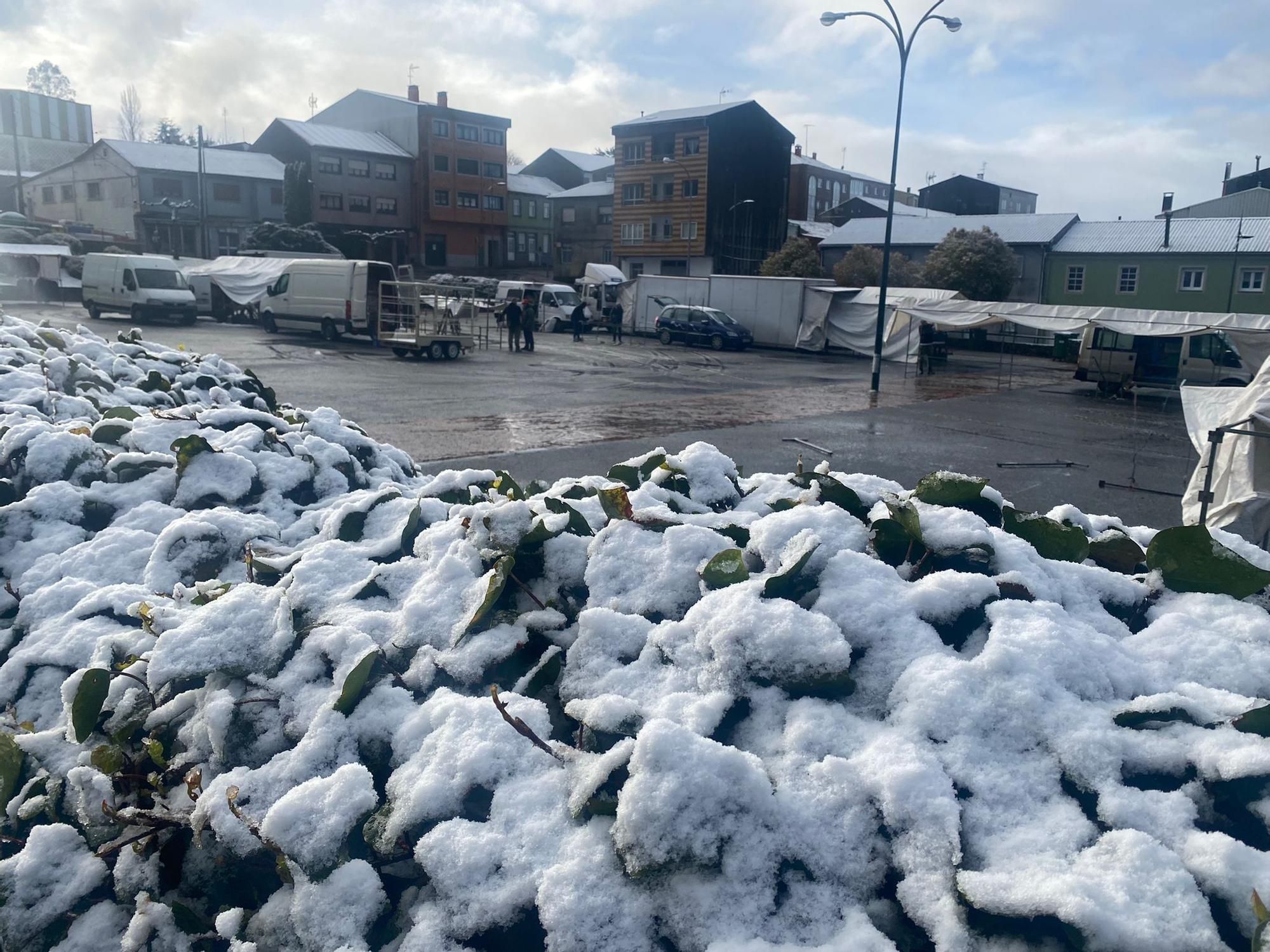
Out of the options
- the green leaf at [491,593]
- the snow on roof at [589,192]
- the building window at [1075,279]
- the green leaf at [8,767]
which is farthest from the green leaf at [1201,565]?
the snow on roof at [589,192]

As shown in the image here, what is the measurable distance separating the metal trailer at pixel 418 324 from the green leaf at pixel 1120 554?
24.9m

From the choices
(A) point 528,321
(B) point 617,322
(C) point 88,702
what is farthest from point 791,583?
(B) point 617,322

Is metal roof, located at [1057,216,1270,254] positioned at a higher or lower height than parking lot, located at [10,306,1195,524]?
higher

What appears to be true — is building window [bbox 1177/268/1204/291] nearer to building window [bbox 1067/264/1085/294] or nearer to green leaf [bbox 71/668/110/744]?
building window [bbox 1067/264/1085/294]

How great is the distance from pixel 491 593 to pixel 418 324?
1004 inches

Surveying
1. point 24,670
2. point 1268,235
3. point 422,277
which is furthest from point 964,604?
point 422,277

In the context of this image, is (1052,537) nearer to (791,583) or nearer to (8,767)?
(791,583)

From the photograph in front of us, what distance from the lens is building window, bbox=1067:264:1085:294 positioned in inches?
1873

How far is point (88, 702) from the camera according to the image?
6.61 feet

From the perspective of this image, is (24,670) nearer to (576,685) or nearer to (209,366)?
(576,685)

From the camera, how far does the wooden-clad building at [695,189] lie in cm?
5559

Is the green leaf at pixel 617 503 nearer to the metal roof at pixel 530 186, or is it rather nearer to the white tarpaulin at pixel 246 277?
the white tarpaulin at pixel 246 277

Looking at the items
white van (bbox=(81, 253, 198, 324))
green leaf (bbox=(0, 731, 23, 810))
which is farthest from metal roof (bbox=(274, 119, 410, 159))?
green leaf (bbox=(0, 731, 23, 810))

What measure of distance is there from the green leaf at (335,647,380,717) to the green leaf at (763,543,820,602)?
2.63ft
